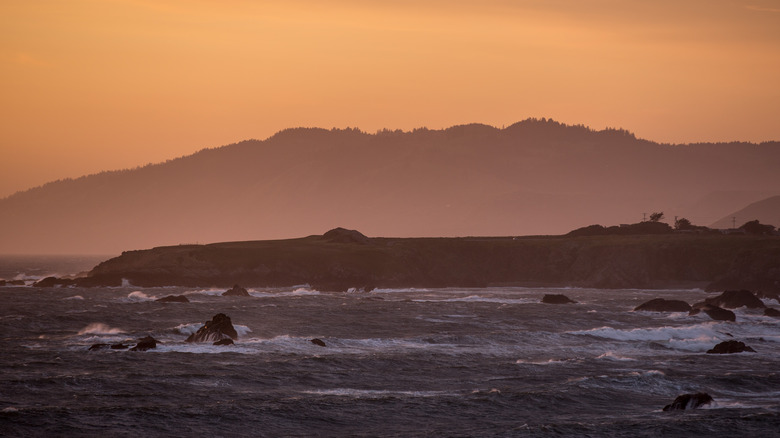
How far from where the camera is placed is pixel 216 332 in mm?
62844

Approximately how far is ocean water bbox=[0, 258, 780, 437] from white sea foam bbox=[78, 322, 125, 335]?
17cm

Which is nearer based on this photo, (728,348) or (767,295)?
(728,348)

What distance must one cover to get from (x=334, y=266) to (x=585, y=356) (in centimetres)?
8411

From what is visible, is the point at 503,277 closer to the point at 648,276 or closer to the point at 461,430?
the point at 648,276

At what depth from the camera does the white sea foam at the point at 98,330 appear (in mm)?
68094

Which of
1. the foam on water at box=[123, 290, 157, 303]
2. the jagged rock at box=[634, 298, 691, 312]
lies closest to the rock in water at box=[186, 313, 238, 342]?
the foam on water at box=[123, 290, 157, 303]

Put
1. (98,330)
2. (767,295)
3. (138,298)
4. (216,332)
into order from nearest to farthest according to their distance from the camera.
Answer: (216,332)
(98,330)
(138,298)
(767,295)

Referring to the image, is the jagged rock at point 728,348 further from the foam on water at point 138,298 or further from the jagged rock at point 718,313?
the foam on water at point 138,298

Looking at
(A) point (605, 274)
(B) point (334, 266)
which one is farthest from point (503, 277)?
(B) point (334, 266)

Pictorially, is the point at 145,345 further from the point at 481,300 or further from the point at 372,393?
the point at 481,300

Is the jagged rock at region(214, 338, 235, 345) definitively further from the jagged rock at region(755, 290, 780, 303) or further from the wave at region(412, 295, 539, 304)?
the jagged rock at region(755, 290, 780, 303)

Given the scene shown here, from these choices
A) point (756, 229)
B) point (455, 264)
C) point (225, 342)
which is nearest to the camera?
point (225, 342)

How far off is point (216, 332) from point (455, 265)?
87.0 meters

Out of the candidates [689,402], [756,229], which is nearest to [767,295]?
[756,229]
